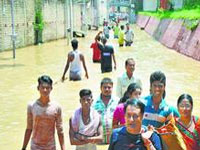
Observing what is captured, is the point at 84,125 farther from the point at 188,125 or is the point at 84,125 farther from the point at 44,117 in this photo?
the point at 188,125

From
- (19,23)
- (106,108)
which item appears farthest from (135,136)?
(19,23)

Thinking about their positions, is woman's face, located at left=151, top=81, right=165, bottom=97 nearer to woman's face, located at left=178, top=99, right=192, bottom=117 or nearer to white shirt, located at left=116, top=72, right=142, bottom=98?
woman's face, located at left=178, top=99, right=192, bottom=117

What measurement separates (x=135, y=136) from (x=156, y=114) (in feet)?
4.77

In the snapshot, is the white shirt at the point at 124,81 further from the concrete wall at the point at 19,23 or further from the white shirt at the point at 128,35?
the white shirt at the point at 128,35

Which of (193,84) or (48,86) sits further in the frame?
(193,84)

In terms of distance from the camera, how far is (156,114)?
190 inches

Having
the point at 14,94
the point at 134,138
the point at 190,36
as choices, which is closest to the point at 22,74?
the point at 14,94

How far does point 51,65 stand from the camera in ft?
64.7

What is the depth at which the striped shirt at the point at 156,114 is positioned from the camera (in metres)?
4.79

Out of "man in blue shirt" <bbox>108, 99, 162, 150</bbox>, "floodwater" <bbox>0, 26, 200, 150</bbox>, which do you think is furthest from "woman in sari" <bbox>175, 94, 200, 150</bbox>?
"floodwater" <bbox>0, 26, 200, 150</bbox>

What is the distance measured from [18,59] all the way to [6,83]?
8.01 metres

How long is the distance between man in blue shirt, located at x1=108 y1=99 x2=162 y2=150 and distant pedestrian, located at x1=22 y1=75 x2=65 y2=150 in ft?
4.95

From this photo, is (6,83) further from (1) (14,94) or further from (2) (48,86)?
(2) (48,86)

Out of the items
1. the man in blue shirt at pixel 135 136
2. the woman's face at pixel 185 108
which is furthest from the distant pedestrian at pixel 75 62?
the man in blue shirt at pixel 135 136
